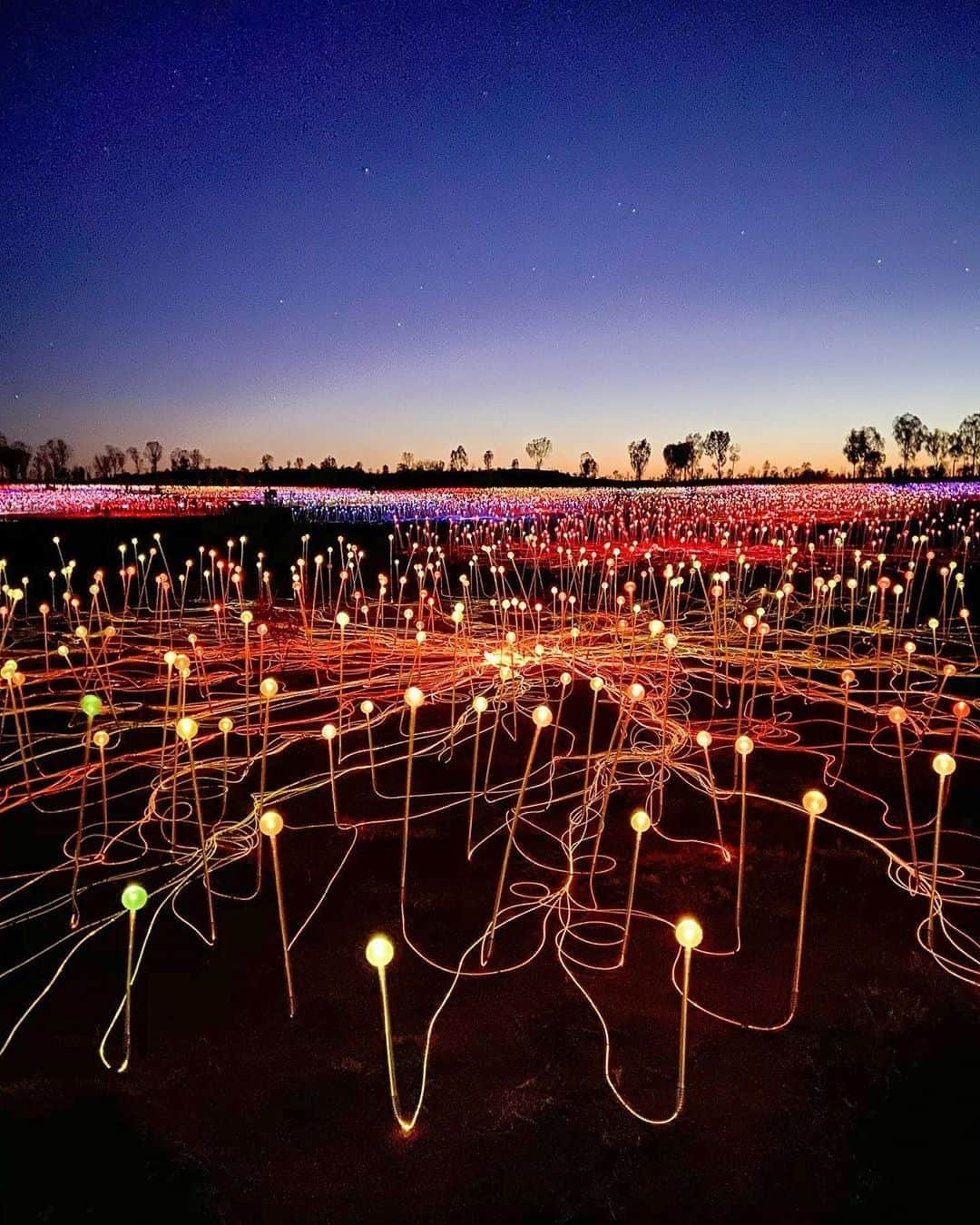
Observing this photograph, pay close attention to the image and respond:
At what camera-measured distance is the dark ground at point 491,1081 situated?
185 centimetres

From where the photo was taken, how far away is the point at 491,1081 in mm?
2184

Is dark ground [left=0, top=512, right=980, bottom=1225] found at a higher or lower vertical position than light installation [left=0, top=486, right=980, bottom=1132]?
lower

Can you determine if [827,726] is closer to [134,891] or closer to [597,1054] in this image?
[597,1054]

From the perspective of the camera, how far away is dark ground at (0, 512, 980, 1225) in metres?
1.85

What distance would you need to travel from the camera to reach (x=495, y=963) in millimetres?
2709

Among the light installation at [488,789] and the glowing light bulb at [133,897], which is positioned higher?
the glowing light bulb at [133,897]

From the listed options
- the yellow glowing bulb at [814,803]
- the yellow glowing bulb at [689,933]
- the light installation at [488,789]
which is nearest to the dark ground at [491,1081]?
the light installation at [488,789]

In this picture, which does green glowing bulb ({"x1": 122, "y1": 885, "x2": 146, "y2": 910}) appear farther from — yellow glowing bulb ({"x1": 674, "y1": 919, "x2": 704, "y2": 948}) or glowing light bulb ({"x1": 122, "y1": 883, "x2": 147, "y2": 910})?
yellow glowing bulb ({"x1": 674, "y1": 919, "x2": 704, "y2": 948})

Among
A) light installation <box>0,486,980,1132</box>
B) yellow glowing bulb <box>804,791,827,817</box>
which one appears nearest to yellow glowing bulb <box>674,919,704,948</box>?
light installation <box>0,486,980,1132</box>

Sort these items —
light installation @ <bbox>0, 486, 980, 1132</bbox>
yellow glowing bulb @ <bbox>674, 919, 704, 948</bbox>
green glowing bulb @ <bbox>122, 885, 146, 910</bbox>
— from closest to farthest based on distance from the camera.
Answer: yellow glowing bulb @ <bbox>674, 919, 704, 948</bbox>, green glowing bulb @ <bbox>122, 885, 146, 910</bbox>, light installation @ <bbox>0, 486, 980, 1132</bbox>

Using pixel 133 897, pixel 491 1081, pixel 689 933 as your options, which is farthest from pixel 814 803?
pixel 133 897

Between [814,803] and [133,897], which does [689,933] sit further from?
[133,897]

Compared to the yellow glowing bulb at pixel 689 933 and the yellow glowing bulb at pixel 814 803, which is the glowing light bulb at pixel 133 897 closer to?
the yellow glowing bulb at pixel 689 933

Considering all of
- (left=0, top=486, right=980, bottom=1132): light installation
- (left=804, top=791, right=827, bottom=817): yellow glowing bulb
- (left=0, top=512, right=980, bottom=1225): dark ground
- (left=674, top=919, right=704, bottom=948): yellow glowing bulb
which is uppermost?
(left=804, top=791, right=827, bottom=817): yellow glowing bulb
